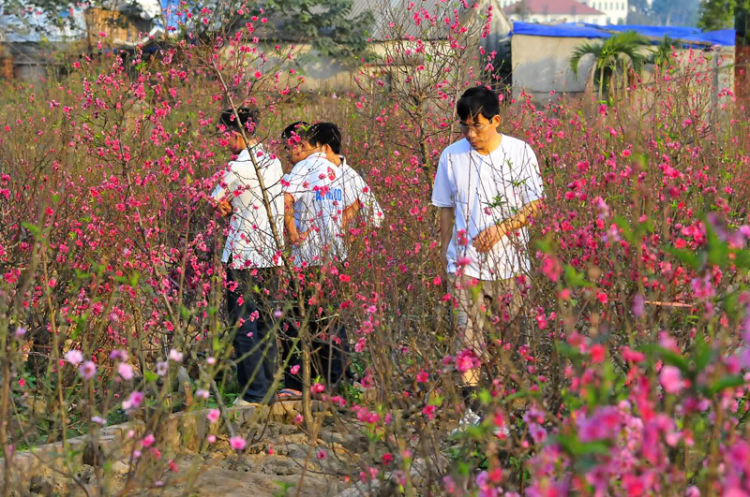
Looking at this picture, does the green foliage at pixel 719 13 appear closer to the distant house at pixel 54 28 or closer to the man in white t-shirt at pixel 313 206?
the distant house at pixel 54 28

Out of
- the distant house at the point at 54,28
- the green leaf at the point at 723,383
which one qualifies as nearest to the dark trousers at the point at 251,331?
the green leaf at the point at 723,383

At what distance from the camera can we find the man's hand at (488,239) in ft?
13.8

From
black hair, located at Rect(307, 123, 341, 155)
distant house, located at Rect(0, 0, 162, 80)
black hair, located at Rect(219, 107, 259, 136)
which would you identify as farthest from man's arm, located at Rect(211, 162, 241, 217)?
distant house, located at Rect(0, 0, 162, 80)

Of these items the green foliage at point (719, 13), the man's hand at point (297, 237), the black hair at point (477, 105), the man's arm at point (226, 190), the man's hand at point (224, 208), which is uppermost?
the green foliage at point (719, 13)

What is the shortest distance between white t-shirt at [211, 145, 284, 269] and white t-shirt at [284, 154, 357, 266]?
0.13 m

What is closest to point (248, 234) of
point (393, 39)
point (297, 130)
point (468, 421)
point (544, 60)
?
point (297, 130)

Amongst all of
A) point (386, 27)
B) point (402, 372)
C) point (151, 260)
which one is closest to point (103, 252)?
point (151, 260)

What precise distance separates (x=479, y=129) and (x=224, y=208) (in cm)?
184

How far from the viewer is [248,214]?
580 cm

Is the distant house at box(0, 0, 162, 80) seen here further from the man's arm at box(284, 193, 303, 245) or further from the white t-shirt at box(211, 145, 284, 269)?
the man's arm at box(284, 193, 303, 245)

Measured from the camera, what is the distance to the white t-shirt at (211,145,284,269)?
5578 mm

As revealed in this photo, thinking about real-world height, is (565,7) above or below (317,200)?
above

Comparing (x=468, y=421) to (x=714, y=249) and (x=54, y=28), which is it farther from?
(x=54, y=28)

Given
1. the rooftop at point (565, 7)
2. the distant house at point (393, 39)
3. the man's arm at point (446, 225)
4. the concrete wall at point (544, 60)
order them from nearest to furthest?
the man's arm at point (446, 225), the distant house at point (393, 39), the concrete wall at point (544, 60), the rooftop at point (565, 7)
